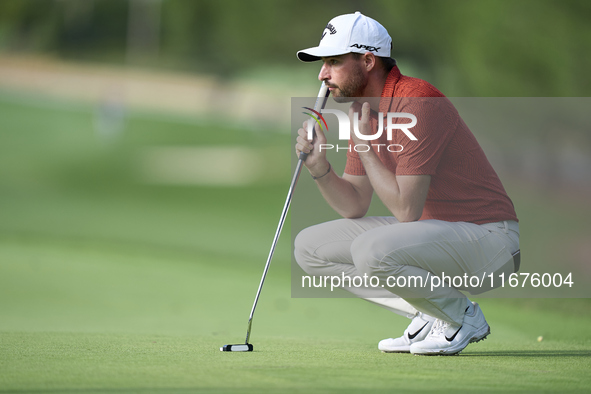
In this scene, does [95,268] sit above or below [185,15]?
below

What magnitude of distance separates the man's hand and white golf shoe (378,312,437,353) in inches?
28.2

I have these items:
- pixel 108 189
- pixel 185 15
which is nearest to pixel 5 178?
pixel 108 189

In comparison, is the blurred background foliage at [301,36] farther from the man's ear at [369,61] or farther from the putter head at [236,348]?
the putter head at [236,348]

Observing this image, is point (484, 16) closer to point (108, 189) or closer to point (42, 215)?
point (42, 215)

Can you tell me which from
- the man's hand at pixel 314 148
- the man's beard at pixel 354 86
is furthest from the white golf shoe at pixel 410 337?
the man's beard at pixel 354 86

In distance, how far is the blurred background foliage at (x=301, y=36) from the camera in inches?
289

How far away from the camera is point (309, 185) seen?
525 centimetres

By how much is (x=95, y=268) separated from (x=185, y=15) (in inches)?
895

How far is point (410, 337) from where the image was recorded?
305cm

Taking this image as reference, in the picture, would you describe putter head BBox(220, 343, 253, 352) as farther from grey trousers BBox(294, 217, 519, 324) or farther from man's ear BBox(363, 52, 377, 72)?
man's ear BBox(363, 52, 377, 72)

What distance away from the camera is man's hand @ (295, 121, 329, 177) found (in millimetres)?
2992

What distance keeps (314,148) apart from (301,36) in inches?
875

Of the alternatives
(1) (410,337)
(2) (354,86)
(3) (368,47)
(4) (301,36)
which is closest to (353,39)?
(3) (368,47)

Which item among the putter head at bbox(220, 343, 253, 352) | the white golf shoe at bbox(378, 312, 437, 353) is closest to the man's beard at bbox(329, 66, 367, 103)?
the white golf shoe at bbox(378, 312, 437, 353)
